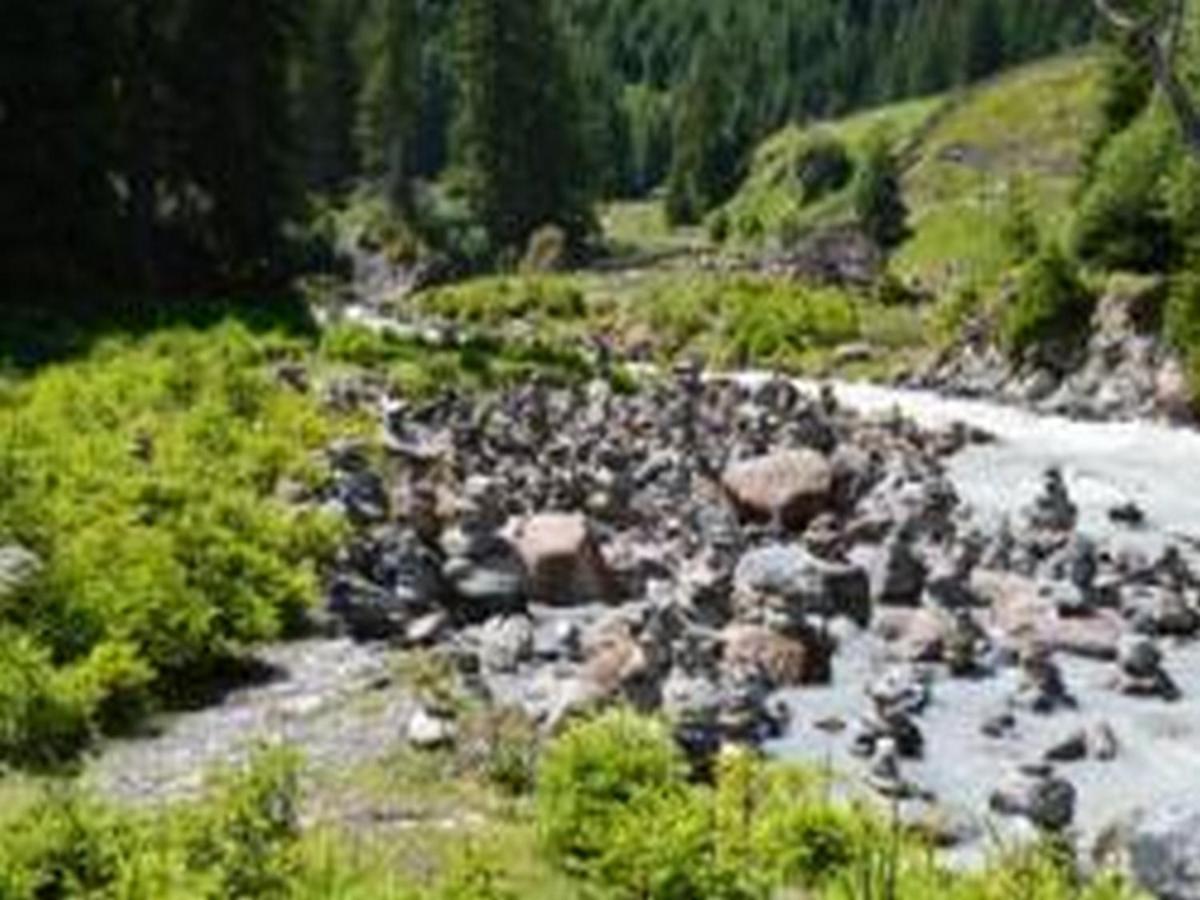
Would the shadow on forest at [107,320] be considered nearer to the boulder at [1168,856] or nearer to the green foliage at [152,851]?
the green foliage at [152,851]

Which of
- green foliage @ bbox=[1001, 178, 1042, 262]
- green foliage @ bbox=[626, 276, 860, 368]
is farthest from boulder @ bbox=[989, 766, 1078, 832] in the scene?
green foliage @ bbox=[1001, 178, 1042, 262]

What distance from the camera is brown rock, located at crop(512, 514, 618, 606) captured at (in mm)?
33997

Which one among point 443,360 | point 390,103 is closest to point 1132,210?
point 443,360

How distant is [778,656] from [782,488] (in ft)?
39.3

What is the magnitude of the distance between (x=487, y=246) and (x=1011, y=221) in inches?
2354

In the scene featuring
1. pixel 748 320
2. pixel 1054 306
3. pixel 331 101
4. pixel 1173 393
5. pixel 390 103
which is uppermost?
pixel 1173 393

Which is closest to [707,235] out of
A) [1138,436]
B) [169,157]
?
[169,157]

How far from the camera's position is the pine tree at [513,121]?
14050 cm

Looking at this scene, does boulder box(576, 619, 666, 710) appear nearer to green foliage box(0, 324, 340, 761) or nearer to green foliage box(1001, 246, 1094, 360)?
green foliage box(0, 324, 340, 761)

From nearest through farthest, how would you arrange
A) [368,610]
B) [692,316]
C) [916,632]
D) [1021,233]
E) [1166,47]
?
[1166,47]
[368,610]
[916,632]
[1021,233]
[692,316]

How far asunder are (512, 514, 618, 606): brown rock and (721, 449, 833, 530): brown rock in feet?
23.9

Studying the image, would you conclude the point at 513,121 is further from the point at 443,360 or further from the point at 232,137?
the point at 443,360

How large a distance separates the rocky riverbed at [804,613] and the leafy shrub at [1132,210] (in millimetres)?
24702

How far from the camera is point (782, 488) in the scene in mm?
42188
